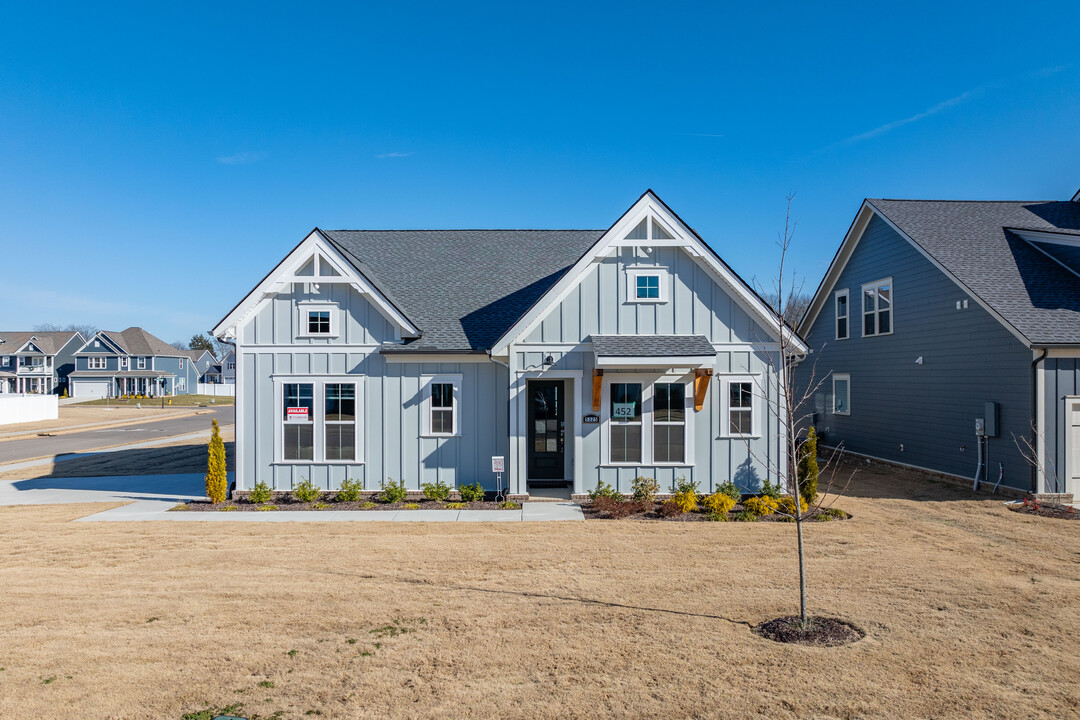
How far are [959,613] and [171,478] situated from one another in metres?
18.2

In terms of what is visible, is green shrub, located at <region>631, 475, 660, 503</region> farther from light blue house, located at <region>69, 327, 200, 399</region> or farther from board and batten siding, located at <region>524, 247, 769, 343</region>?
light blue house, located at <region>69, 327, 200, 399</region>

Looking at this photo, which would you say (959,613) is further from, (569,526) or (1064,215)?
(1064,215)

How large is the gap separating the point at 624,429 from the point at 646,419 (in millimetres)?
518

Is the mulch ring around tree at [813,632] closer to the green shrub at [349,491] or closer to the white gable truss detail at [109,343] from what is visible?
the green shrub at [349,491]

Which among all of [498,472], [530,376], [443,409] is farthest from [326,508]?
[530,376]

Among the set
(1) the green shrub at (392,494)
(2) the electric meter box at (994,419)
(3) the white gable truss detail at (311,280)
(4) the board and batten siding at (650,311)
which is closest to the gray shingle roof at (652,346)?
(4) the board and batten siding at (650,311)

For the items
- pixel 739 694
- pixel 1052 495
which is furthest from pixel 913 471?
pixel 739 694

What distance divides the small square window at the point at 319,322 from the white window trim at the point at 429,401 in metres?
2.44

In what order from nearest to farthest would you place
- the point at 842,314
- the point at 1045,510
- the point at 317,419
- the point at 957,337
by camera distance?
the point at 1045,510 → the point at 317,419 → the point at 957,337 → the point at 842,314

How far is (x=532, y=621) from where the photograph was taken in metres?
6.91

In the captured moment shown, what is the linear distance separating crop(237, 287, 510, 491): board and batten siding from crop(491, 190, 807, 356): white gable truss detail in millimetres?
1906

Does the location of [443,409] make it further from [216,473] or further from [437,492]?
[216,473]

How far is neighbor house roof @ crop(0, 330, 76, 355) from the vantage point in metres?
69.5

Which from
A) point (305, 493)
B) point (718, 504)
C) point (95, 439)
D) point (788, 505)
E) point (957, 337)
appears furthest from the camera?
point (95, 439)
